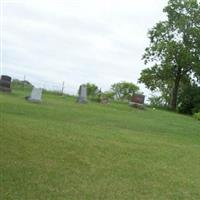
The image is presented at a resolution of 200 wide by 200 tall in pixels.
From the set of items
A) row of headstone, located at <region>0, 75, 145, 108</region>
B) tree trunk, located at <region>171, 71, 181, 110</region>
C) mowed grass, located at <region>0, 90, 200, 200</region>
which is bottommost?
mowed grass, located at <region>0, 90, 200, 200</region>

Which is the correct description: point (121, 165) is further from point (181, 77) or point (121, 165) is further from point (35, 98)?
point (181, 77)

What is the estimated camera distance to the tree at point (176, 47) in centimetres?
4069

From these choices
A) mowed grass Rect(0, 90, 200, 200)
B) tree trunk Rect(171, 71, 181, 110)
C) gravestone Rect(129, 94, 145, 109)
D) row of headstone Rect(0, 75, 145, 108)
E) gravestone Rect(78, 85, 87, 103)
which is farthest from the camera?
tree trunk Rect(171, 71, 181, 110)

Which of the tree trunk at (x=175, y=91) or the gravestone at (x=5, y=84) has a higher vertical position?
the tree trunk at (x=175, y=91)

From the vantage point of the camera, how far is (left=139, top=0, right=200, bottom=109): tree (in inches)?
1602

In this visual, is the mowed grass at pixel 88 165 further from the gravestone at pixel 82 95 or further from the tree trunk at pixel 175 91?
the tree trunk at pixel 175 91

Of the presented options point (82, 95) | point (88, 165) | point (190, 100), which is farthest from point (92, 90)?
point (88, 165)

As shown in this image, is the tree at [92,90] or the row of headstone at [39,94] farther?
the tree at [92,90]

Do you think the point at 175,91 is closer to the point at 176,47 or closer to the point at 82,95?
the point at 176,47

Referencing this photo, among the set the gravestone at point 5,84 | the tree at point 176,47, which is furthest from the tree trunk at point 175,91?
the gravestone at point 5,84

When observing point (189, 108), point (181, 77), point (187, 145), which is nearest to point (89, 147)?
point (187, 145)

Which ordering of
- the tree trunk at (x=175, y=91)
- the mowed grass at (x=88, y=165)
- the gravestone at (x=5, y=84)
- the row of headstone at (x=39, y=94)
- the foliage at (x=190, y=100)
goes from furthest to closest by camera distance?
the tree trunk at (x=175, y=91), the foliage at (x=190, y=100), the gravestone at (x=5, y=84), the row of headstone at (x=39, y=94), the mowed grass at (x=88, y=165)

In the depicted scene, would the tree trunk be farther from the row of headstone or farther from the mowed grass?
the mowed grass

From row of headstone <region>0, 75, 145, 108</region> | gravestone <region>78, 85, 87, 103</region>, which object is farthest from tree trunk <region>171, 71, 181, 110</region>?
gravestone <region>78, 85, 87, 103</region>
